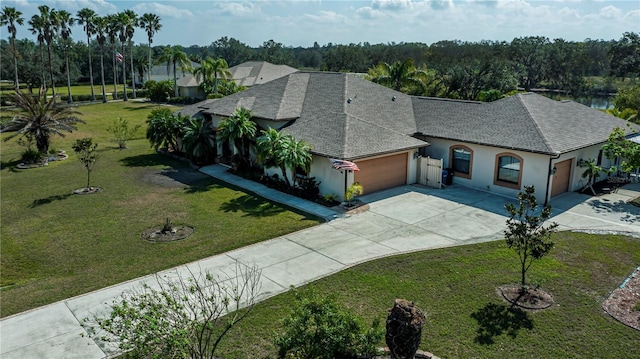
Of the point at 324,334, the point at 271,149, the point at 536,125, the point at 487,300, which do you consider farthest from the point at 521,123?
the point at 324,334

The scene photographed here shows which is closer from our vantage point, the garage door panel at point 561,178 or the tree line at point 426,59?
the garage door panel at point 561,178

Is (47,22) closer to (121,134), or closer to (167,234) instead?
(121,134)

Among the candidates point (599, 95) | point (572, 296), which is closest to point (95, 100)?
point (572, 296)

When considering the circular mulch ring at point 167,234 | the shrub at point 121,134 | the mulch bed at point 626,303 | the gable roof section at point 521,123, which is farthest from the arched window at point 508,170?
the shrub at point 121,134

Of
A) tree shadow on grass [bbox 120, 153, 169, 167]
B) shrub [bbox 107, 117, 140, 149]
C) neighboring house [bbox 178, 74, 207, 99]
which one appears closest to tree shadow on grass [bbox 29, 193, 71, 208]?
tree shadow on grass [bbox 120, 153, 169, 167]

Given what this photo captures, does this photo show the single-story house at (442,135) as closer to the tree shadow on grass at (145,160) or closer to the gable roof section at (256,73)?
the tree shadow on grass at (145,160)
